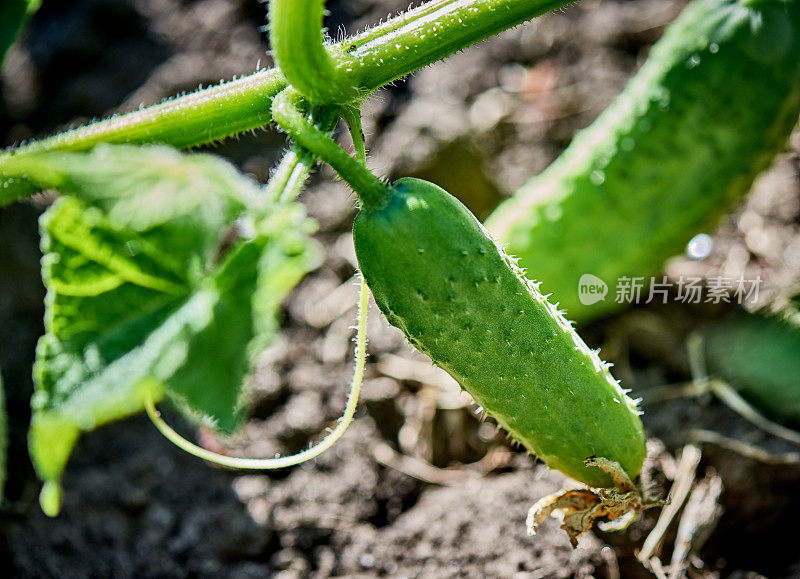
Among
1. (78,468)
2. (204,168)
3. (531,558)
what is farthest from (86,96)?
(531,558)

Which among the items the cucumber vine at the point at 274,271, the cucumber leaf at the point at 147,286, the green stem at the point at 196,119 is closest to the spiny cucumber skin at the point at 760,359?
the cucumber vine at the point at 274,271

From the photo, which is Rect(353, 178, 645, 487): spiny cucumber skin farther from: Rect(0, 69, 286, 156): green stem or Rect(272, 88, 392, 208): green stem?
Rect(0, 69, 286, 156): green stem

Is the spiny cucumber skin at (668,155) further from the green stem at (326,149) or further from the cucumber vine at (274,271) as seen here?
the green stem at (326,149)

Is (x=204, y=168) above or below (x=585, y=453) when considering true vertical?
above

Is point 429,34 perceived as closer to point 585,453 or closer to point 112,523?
point 585,453

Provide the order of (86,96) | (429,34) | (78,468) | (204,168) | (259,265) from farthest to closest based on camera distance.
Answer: (86,96) → (78,468) → (259,265) → (429,34) → (204,168)

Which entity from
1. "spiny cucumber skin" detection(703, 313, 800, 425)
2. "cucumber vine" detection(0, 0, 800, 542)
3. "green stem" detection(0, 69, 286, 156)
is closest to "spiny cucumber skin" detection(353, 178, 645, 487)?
"cucumber vine" detection(0, 0, 800, 542)

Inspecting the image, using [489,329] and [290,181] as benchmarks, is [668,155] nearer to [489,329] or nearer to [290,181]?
[489,329]

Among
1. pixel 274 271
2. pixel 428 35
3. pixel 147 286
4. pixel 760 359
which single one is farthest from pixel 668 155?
pixel 147 286
